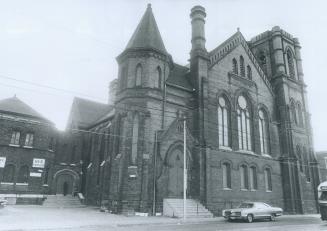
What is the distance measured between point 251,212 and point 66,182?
75.5 feet

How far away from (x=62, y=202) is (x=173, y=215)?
1554cm

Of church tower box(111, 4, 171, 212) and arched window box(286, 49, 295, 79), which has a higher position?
arched window box(286, 49, 295, 79)

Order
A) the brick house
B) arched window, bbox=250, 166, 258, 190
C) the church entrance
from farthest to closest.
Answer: the brick house → arched window, bbox=250, 166, 258, 190 → the church entrance

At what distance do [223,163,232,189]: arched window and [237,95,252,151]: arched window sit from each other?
318 cm

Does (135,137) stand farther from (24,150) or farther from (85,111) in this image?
(85,111)

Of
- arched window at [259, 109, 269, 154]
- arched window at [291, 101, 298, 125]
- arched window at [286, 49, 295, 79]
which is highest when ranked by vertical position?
arched window at [286, 49, 295, 79]

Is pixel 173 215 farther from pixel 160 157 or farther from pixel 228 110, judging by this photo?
pixel 228 110

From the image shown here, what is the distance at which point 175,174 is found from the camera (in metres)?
25.1

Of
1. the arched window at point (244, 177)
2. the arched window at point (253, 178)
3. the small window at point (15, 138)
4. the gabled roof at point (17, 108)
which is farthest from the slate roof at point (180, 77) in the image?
the small window at point (15, 138)

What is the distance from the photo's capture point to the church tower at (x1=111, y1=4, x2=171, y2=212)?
23.0m

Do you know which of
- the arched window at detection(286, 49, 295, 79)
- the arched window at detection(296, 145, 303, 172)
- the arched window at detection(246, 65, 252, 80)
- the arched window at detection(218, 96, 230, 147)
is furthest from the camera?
the arched window at detection(286, 49, 295, 79)

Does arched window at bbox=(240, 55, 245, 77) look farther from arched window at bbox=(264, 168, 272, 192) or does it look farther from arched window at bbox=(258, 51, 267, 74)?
arched window at bbox=(264, 168, 272, 192)

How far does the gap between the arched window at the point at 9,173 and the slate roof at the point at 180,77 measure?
18362 mm

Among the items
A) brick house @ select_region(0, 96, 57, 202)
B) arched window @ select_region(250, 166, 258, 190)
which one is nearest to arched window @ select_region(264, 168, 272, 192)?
arched window @ select_region(250, 166, 258, 190)
